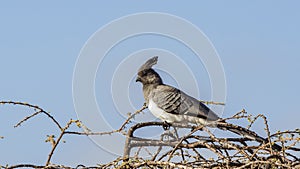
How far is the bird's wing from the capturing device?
665 cm

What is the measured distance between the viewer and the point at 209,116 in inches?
249

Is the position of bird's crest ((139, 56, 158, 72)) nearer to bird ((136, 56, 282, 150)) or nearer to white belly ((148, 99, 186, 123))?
bird ((136, 56, 282, 150))

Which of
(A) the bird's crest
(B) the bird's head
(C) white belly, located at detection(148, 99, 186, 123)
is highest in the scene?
(B) the bird's head

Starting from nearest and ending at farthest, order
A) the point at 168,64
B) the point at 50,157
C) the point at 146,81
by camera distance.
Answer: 1. the point at 50,157
2. the point at 168,64
3. the point at 146,81

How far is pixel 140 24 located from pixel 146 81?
235 centimetres

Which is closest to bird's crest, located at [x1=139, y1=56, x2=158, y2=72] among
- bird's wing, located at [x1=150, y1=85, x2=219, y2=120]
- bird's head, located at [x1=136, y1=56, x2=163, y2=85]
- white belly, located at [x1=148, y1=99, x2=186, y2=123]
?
bird's head, located at [x1=136, y1=56, x2=163, y2=85]

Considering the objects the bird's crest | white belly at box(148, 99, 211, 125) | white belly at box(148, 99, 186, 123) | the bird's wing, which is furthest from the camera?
the bird's wing

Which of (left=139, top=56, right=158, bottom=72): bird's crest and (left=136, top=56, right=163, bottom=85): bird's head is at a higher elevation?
(left=136, top=56, right=163, bottom=85): bird's head

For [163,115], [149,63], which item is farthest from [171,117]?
[149,63]

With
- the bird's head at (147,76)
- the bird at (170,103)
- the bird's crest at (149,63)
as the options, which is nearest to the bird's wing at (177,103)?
the bird at (170,103)

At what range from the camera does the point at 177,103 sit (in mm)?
6910

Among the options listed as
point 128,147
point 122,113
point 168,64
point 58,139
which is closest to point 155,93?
point 168,64

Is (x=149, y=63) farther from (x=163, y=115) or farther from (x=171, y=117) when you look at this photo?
(x=171, y=117)

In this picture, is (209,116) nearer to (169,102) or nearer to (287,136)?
(169,102)
